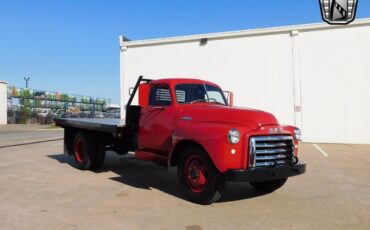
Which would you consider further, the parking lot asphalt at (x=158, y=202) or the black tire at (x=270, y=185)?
the black tire at (x=270, y=185)

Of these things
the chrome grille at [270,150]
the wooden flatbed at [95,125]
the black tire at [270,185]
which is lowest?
the black tire at [270,185]

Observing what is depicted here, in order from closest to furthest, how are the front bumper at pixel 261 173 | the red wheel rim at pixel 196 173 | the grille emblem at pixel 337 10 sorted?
the front bumper at pixel 261 173, the red wheel rim at pixel 196 173, the grille emblem at pixel 337 10

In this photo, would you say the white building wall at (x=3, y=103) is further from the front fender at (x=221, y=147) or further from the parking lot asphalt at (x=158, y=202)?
the front fender at (x=221, y=147)

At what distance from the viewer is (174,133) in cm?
690

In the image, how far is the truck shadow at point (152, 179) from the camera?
7203 millimetres

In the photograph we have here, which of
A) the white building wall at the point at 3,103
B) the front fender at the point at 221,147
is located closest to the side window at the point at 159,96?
the front fender at the point at 221,147

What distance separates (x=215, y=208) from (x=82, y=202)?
2.13m

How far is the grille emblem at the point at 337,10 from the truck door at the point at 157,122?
3852 millimetres

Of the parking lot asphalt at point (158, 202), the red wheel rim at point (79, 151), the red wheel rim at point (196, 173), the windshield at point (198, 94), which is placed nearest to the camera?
the parking lot asphalt at point (158, 202)

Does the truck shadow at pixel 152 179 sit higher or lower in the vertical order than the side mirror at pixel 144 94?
lower

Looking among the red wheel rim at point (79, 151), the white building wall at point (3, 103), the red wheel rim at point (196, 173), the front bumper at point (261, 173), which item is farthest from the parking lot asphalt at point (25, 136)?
the white building wall at point (3, 103)

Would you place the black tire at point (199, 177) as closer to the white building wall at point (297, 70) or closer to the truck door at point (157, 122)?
the truck door at point (157, 122)

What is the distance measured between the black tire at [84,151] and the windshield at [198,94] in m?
3.10

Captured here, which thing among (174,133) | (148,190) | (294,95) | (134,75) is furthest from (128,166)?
(134,75)
